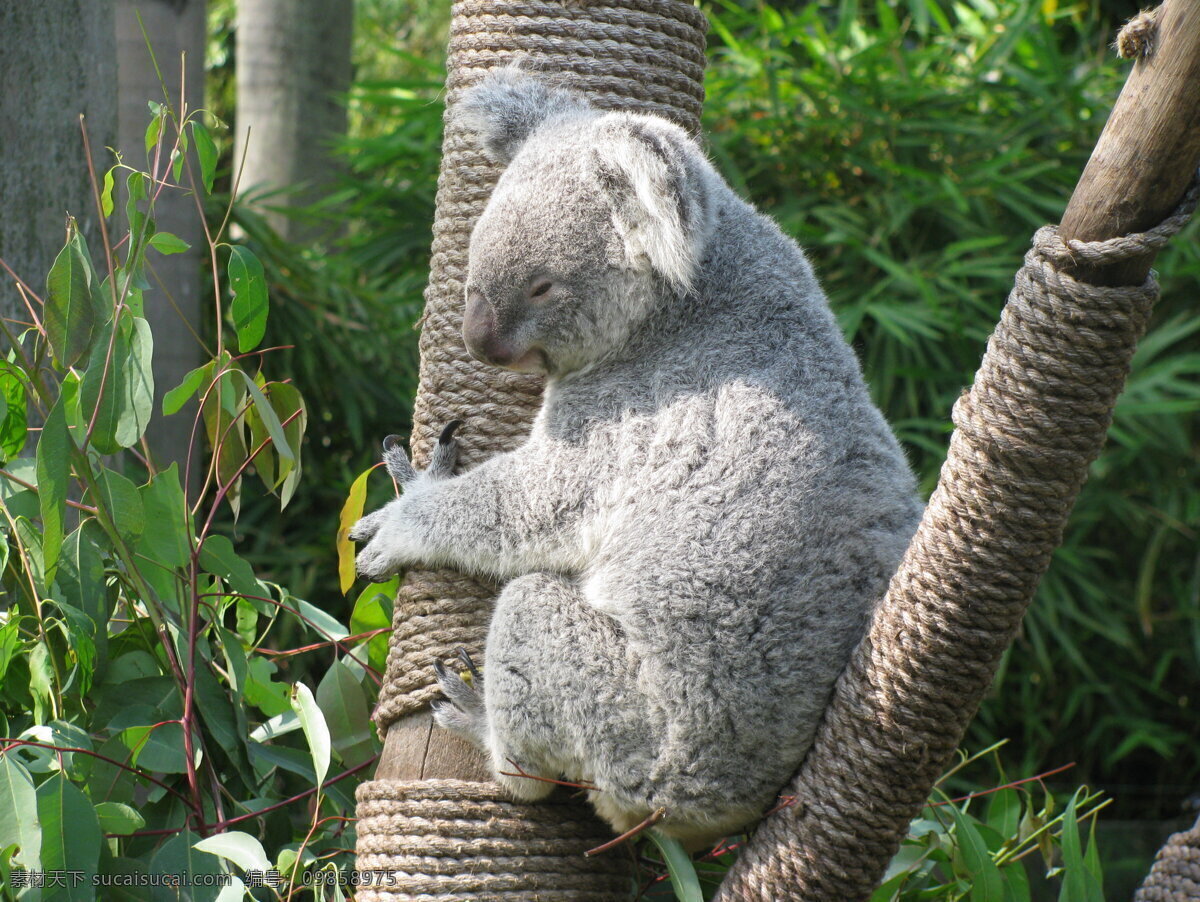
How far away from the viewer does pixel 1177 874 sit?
141 cm

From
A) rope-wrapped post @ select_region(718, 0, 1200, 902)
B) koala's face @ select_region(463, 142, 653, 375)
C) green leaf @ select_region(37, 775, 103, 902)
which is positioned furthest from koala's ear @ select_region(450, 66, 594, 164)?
green leaf @ select_region(37, 775, 103, 902)

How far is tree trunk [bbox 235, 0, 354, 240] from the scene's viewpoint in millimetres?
4555

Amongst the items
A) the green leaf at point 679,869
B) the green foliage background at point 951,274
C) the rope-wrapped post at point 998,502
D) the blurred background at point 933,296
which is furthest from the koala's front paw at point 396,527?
the green foliage background at point 951,274

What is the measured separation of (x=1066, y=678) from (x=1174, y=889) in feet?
9.41

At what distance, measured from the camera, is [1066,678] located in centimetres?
409

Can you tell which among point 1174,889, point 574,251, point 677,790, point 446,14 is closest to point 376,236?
point 574,251

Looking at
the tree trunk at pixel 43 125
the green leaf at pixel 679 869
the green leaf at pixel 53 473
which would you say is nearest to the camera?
the green leaf at pixel 53 473

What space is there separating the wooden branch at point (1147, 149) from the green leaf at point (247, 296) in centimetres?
105

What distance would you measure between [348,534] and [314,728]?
0.31m

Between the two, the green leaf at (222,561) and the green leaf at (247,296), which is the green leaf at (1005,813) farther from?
the green leaf at (247,296)

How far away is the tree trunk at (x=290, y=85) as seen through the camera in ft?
14.9

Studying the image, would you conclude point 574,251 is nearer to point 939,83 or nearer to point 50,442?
point 50,442

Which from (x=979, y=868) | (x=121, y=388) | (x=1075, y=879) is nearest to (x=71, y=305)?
(x=121, y=388)

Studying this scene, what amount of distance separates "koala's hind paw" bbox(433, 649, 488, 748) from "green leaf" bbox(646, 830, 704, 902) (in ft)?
0.89
